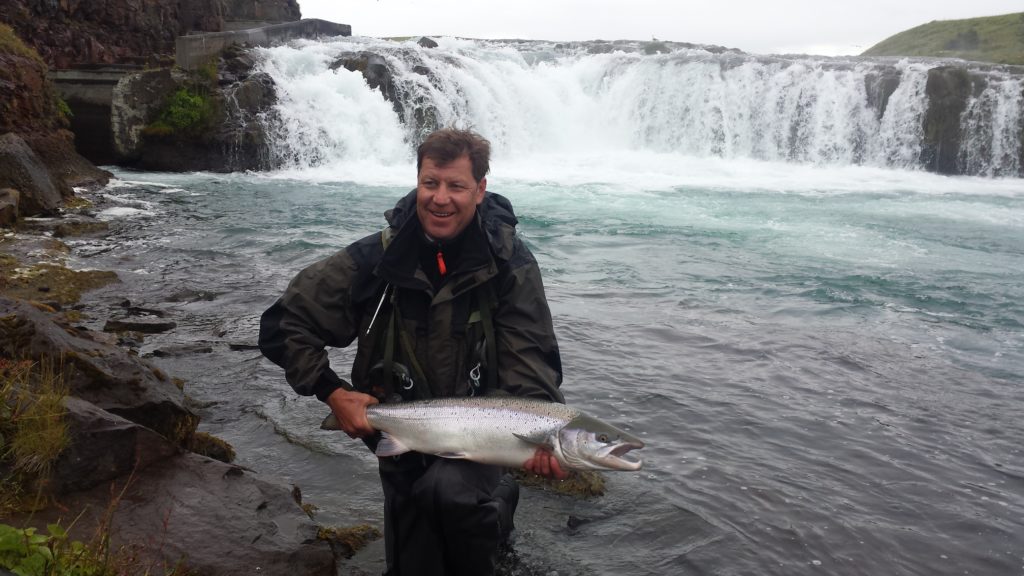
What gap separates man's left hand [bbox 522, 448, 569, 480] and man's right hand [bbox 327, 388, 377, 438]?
0.70 meters

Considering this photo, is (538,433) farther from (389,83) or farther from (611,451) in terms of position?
(389,83)

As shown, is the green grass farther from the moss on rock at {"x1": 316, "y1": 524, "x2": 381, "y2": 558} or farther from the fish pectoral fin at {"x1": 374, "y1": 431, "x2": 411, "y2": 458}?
the fish pectoral fin at {"x1": 374, "y1": 431, "x2": 411, "y2": 458}

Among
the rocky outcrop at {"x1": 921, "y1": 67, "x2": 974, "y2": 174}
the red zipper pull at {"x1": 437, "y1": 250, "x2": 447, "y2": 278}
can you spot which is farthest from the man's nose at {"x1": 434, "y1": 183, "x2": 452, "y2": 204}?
the rocky outcrop at {"x1": 921, "y1": 67, "x2": 974, "y2": 174}

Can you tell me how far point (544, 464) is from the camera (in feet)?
10.4

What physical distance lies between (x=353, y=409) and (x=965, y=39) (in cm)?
6641

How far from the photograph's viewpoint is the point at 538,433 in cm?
A: 316

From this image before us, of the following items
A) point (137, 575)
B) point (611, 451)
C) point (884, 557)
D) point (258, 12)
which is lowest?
point (884, 557)

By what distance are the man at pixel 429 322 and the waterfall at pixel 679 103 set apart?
801 inches

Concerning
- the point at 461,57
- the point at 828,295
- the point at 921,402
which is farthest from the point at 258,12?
the point at 921,402

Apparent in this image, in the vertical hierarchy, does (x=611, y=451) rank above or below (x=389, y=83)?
below

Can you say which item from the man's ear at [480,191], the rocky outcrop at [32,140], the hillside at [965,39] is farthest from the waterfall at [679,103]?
the hillside at [965,39]

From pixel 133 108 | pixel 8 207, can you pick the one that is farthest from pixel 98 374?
pixel 133 108

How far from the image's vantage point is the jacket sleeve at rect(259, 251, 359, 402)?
137 inches

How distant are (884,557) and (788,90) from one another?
2606cm
